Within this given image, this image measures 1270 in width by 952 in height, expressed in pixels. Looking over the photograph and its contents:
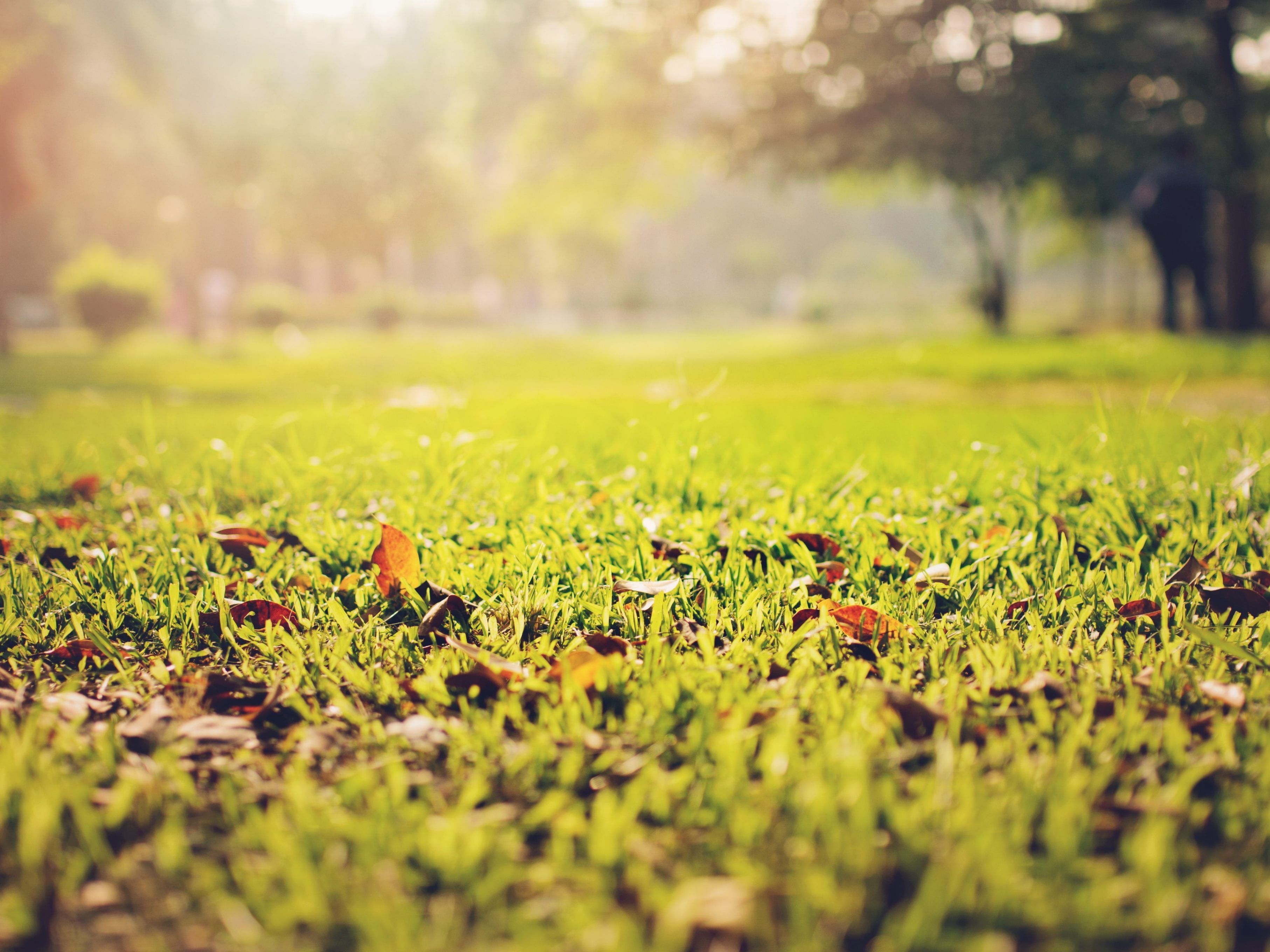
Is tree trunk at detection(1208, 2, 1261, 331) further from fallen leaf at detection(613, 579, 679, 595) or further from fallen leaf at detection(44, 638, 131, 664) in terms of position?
fallen leaf at detection(44, 638, 131, 664)

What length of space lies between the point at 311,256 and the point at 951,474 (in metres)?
63.4

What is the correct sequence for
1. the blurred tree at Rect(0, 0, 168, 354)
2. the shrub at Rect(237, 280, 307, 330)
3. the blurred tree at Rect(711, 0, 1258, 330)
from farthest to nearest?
the shrub at Rect(237, 280, 307, 330) < the blurred tree at Rect(0, 0, 168, 354) < the blurred tree at Rect(711, 0, 1258, 330)

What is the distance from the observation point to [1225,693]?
5.10 feet

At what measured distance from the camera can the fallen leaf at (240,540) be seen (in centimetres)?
251

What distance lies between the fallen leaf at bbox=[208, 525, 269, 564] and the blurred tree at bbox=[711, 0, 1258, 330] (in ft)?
49.4

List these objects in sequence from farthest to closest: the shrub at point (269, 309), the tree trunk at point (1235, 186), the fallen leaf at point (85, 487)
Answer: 1. the shrub at point (269, 309)
2. the tree trunk at point (1235, 186)
3. the fallen leaf at point (85, 487)

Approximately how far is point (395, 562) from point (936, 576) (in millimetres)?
1312

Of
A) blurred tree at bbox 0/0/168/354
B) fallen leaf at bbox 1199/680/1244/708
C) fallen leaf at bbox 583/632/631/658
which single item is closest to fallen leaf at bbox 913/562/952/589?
fallen leaf at bbox 1199/680/1244/708

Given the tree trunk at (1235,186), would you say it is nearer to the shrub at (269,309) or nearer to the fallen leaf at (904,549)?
the fallen leaf at (904,549)

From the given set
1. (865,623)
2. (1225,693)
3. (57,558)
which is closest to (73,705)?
(57,558)

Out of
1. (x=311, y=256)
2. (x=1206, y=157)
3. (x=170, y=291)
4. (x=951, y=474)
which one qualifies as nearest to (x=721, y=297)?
(x=311, y=256)

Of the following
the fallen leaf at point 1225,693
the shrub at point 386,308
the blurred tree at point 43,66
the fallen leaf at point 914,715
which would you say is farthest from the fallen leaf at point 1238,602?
the shrub at point 386,308

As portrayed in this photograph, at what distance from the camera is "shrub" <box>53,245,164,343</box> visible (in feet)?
69.4

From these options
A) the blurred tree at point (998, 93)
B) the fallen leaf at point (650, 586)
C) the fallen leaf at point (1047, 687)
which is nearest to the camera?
the fallen leaf at point (1047, 687)
